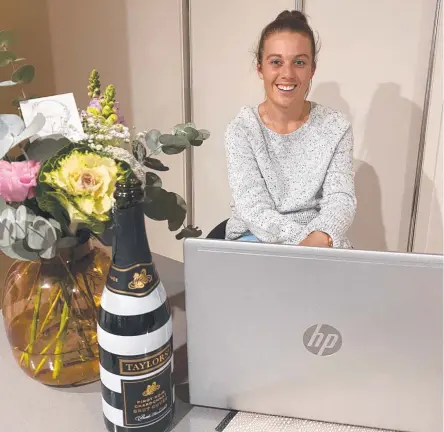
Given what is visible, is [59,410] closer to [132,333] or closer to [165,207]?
[132,333]

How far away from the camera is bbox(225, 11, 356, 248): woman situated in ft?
4.86

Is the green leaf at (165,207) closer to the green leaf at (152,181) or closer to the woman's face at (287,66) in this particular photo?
the green leaf at (152,181)

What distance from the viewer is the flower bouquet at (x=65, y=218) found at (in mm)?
695

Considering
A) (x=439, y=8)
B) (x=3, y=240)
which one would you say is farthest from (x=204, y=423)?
(x=439, y=8)

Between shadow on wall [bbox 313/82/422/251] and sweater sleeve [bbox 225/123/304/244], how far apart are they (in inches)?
23.7

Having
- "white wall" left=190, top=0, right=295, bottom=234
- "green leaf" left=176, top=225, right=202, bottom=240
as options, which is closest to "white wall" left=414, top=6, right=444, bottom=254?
"white wall" left=190, top=0, right=295, bottom=234

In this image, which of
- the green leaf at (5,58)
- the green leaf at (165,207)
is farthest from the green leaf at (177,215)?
the green leaf at (5,58)

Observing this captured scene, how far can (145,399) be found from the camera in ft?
2.38

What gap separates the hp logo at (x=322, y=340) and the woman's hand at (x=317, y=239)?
647 millimetres

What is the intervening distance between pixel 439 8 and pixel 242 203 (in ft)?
3.18

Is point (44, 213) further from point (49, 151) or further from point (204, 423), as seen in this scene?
point (204, 423)

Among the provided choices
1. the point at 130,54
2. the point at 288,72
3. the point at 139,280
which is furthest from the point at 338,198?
the point at 130,54

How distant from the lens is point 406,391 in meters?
0.72

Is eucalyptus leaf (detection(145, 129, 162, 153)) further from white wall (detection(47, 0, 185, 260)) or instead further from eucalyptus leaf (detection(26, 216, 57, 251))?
white wall (detection(47, 0, 185, 260))
